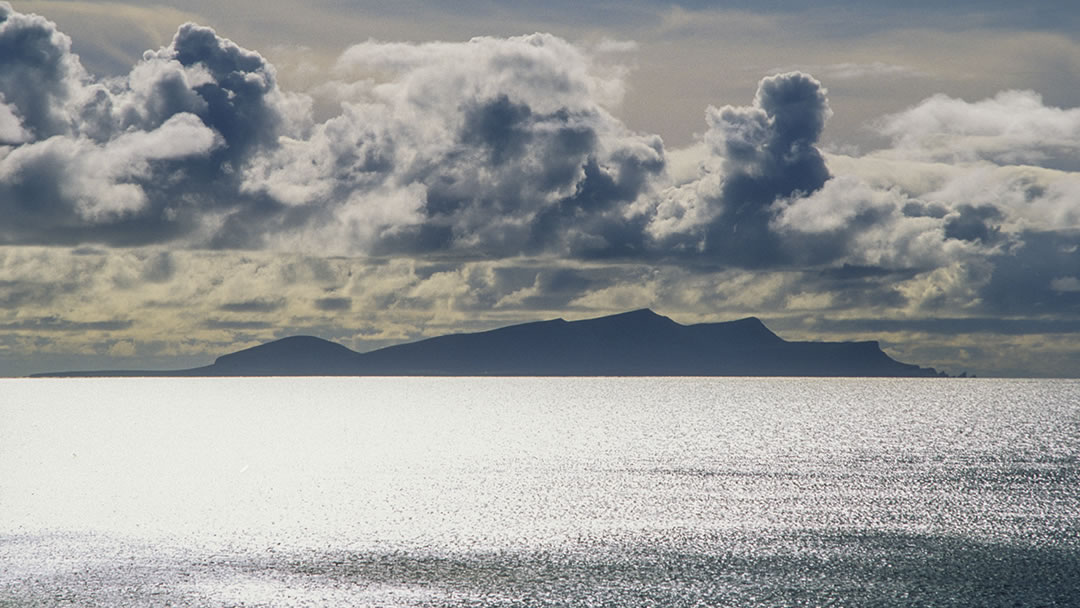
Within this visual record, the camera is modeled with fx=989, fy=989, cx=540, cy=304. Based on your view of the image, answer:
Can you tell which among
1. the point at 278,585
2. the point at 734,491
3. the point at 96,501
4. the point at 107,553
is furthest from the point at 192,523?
the point at 734,491

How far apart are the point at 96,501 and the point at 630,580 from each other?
74.9 m

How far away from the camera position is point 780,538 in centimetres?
8181

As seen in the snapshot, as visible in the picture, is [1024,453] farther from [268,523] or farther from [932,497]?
[268,523]

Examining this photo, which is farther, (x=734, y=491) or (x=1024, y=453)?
(x=1024, y=453)

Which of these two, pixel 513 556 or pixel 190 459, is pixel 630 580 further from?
pixel 190 459

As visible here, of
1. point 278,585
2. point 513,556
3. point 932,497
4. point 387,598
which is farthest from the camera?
point 932,497

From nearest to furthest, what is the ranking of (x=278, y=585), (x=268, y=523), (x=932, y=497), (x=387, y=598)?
→ (x=387, y=598), (x=278, y=585), (x=268, y=523), (x=932, y=497)

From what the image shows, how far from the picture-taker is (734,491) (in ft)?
377

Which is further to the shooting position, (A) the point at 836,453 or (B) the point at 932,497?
(A) the point at 836,453

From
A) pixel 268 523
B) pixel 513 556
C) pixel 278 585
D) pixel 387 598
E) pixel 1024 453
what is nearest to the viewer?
pixel 387 598

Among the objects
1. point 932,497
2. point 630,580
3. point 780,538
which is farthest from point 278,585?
point 932,497

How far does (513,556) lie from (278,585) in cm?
1871

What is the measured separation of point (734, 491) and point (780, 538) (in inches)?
1307

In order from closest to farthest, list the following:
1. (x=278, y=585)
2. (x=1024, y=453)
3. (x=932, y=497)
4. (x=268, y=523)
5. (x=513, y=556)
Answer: (x=278, y=585) → (x=513, y=556) → (x=268, y=523) → (x=932, y=497) → (x=1024, y=453)
